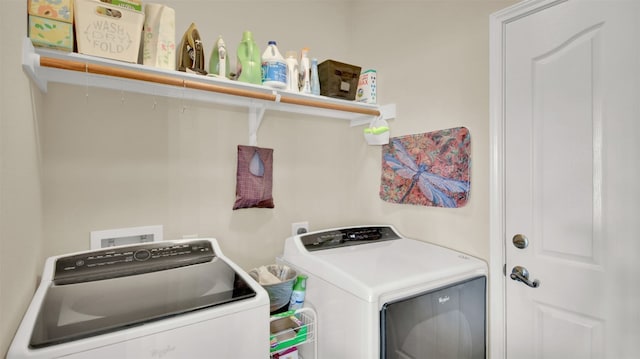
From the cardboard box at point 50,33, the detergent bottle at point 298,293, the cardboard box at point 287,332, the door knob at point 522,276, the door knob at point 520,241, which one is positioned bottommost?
the cardboard box at point 287,332

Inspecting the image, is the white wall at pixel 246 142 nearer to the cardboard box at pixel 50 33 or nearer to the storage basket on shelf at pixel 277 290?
the cardboard box at pixel 50 33

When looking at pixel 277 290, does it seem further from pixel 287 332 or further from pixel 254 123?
pixel 254 123

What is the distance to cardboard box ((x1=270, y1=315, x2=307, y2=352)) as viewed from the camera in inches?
51.4

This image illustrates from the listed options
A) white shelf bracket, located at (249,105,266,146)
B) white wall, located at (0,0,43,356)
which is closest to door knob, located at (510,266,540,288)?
white shelf bracket, located at (249,105,266,146)

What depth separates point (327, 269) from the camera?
1.35 m

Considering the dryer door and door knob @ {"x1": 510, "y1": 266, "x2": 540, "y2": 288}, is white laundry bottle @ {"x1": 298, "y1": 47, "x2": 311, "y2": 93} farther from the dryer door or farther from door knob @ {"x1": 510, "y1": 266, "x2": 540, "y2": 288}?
door knob @ {"x1": 510, "y1": 266, "x2": 540, "y2": 288}

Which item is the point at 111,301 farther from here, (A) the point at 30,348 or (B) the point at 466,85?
(B) the point at 466,85

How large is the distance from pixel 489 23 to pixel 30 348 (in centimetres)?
201

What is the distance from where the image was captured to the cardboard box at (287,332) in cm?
131

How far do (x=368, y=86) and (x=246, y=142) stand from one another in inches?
33.0

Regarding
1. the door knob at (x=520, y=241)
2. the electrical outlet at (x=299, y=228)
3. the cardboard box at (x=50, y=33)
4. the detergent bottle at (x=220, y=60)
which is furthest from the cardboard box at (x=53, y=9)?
the door knob at (x=520, y=241)

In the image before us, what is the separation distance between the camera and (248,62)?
4.91ft

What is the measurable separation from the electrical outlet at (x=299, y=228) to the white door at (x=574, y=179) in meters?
1.14

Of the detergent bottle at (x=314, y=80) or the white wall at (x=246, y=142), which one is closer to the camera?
the white wall at (x=246, y=142)
